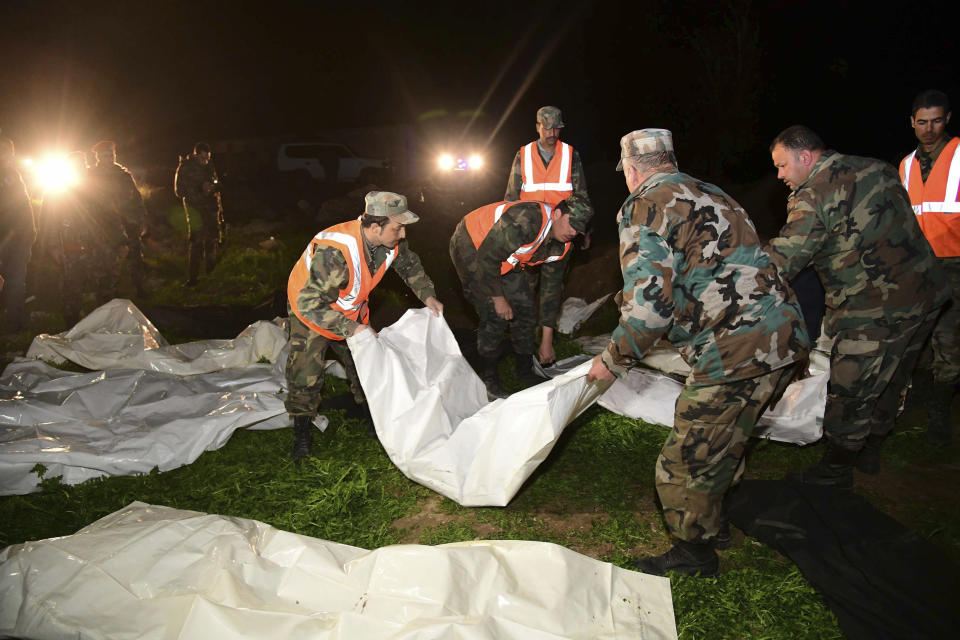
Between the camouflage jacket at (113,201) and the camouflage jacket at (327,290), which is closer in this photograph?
the camouflage jacket at (327,290)

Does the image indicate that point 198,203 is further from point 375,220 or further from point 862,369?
point 862,369

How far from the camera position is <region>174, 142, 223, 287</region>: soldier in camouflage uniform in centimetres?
827

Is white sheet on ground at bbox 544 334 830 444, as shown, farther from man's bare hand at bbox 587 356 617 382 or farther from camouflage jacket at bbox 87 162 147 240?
camouflage jacket at bbox 87 162 147 240

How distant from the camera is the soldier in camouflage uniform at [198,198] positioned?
827cm

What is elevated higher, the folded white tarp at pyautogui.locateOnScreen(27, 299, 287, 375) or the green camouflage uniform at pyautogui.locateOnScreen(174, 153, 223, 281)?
the green camouflage uniform at pyautogui.locateOnScreen(174, 153, 223, 281)

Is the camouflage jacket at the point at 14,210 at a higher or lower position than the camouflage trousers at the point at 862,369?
higher

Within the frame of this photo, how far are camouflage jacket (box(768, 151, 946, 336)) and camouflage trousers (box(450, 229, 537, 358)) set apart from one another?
1995mm

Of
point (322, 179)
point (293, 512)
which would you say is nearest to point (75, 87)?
point (322, 179)

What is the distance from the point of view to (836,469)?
11.5 feet

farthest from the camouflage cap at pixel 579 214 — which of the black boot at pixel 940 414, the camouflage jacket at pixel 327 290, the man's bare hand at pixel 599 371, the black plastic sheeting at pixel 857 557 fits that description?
the black boot at pixel 940 414

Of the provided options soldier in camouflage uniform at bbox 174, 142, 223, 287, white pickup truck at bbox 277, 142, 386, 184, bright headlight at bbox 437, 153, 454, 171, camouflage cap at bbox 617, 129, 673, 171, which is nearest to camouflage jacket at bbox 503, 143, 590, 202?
camouflage cap at bbox 617, 129, 673, 171

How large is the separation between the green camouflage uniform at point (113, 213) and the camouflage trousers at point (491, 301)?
174 inches

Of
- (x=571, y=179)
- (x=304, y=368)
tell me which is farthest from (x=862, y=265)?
(x=304, y=368)

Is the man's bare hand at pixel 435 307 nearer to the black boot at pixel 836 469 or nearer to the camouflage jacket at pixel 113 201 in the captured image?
the black boot at pixel 836 469
